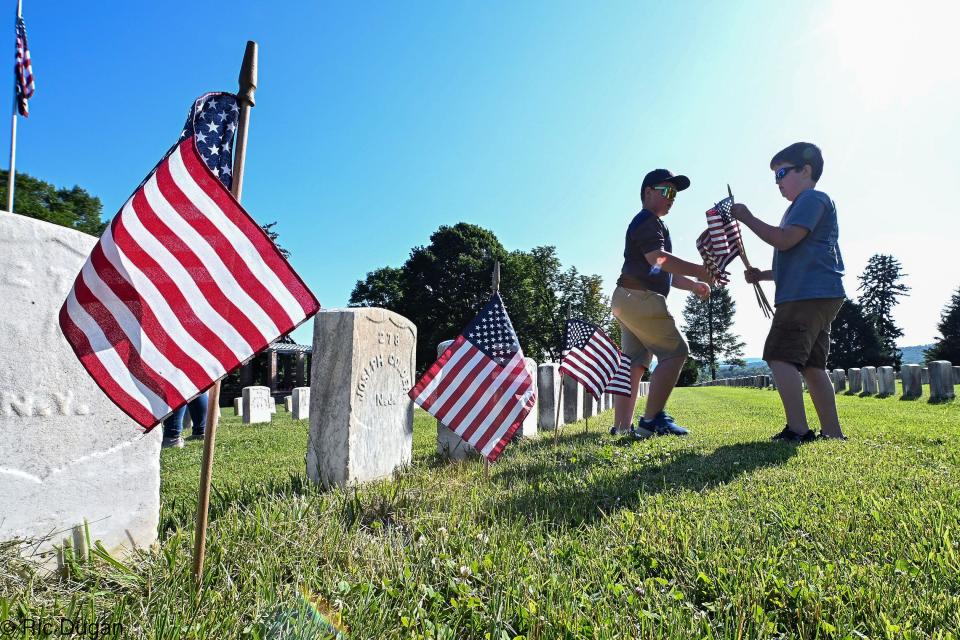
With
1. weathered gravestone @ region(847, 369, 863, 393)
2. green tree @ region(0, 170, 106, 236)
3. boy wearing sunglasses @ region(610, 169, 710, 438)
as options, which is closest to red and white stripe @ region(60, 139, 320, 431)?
boy wearing sunglasses @ region(610, 169, 710, 438)

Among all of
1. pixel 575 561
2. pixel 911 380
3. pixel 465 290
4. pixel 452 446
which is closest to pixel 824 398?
pixel 452 446

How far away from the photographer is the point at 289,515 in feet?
7.41

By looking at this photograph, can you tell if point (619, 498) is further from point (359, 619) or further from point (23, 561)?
point (23, 561)

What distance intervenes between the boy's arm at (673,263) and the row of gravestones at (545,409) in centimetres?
155

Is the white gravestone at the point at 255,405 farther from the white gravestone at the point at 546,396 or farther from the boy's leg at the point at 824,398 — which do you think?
the boy's leg at the point at 824,398

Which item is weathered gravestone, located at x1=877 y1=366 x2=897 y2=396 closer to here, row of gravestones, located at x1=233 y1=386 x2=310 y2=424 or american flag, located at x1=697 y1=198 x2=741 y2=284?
american flag, located at x1=697 y1=198 x2=741 y2=284

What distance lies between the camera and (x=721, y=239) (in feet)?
16.0

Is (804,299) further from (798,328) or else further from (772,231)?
(772,231)

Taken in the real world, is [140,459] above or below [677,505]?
above

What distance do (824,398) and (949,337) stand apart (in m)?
46.5

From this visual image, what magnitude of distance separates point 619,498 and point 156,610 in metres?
2.08

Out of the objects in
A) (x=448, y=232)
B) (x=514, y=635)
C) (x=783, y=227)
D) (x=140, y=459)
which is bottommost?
(x=514, y=635)

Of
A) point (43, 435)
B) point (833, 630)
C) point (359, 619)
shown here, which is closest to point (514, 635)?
point (359, 619)

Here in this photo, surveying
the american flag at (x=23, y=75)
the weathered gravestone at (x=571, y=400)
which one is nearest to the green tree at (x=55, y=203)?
the american flag at (x=23, y=75)
